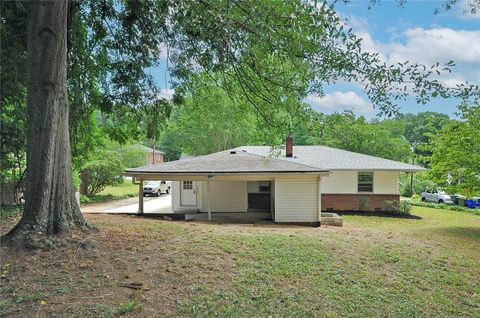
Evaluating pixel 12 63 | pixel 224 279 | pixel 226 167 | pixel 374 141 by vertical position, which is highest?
pixel 374 141

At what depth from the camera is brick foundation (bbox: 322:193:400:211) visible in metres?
21.4

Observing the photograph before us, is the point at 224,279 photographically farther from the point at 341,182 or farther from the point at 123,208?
the point at 123,208

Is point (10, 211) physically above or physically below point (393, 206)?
above

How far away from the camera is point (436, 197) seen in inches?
1193

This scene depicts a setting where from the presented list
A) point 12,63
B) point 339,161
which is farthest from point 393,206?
point 12,63

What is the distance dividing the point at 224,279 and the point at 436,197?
29.5 meters

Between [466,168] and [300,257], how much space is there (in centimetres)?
1169

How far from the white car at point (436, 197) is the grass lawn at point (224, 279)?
24105 millimetres

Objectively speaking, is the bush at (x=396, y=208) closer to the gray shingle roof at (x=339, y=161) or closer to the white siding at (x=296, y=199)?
the gray shingle roof at (x=339, y=161)

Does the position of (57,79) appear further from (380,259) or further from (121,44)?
(380,259)

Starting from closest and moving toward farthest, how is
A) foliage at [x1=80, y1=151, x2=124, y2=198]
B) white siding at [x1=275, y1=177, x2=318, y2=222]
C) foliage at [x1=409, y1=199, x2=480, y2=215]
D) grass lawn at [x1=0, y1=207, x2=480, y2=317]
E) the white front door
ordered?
1. grass lawn at [x1=0, y1=207, x2=480, y2=317]
2. white siding at [x1=275, y1=177, x2=318, y2=222]
3. the white front door
4. foliage at [x1=409, y1=199, x2=480, y2=215]
5. foliage at [x1=80, y1=151, x2=124, y2=198]

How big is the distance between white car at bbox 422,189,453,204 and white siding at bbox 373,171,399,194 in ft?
31.9

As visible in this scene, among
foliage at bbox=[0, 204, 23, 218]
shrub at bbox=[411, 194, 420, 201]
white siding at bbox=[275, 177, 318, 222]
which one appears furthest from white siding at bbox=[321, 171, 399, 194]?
foliage at bbox=[0, 204, 23, 218]

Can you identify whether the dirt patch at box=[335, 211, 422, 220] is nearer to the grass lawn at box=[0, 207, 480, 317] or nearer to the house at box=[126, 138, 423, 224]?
the house at box=[126, 138, 423, 224]
